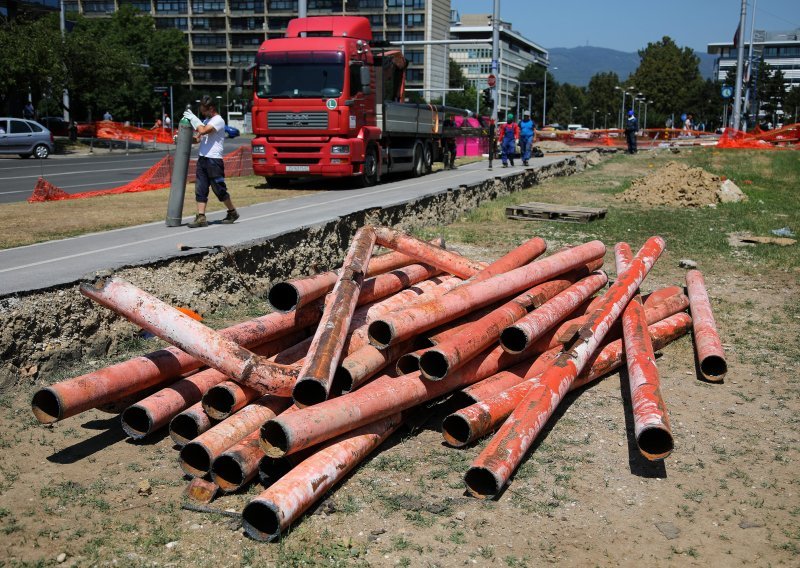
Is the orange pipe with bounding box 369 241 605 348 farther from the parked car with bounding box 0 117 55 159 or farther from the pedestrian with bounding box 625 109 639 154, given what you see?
the pedestrian with bounding box 625 109 639 154

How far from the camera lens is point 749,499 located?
4.77 metres

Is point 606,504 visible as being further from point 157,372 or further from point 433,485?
point 157,372

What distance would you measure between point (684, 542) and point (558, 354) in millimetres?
2118

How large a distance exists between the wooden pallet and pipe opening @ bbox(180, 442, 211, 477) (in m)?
11.7

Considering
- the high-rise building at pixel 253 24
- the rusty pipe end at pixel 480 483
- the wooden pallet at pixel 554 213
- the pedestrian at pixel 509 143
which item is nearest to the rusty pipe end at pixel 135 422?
the rusty pipe end at pixel 480 483

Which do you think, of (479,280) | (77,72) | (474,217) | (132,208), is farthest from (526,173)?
(77,72)

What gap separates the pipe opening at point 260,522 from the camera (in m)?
4.16

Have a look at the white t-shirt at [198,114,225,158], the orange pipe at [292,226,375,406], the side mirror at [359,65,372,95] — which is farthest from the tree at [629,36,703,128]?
the orange pipe at [292,226,375,406]

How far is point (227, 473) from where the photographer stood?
15.3 ft

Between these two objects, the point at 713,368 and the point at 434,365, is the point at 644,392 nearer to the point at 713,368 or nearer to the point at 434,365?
the point at 434,365

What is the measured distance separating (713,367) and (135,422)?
15.0ft

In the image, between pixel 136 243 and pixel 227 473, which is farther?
pixel 136 243

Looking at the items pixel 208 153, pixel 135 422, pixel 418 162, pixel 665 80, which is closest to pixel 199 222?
pixel 208 153

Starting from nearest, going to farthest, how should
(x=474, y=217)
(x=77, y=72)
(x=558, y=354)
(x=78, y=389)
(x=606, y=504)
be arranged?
(x=606, y=504)
(x=78, y=389)
(x=558, y=354)
(x=474, y=217)
(x=77, y=72)
